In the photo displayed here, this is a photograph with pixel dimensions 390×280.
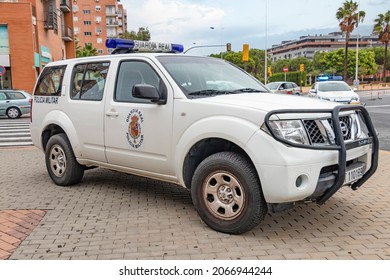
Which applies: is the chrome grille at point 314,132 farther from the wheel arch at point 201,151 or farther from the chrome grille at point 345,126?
the wheel arch at point 201,151

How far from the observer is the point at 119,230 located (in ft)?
14.1

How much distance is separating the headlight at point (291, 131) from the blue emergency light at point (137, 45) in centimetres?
296

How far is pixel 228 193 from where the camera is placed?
406 centimetres

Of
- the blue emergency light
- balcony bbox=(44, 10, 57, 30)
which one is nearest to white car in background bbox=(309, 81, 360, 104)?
the blue emergency light

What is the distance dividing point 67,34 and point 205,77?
4353 centimetres

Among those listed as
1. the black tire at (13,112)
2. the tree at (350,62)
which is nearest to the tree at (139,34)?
the tree at (350,62)

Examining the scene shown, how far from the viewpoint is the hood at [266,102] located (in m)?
3.93

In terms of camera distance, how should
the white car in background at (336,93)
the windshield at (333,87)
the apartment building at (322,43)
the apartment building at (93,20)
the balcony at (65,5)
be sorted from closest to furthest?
the white car in background at (336,93) → the windshield at (333,87) → the balcony at (65,5) → the apartment building at (93,20) → the apartment building at (322,43)

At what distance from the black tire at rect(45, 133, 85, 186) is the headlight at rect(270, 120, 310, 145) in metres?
3.36

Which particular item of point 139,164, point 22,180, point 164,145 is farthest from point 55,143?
point 164,145

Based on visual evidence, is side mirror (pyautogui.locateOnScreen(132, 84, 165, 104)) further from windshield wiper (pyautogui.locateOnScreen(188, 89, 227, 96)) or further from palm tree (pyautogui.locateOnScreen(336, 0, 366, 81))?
palm tree (pyautogui.locateOnScreen(336, 0, 366, 81))

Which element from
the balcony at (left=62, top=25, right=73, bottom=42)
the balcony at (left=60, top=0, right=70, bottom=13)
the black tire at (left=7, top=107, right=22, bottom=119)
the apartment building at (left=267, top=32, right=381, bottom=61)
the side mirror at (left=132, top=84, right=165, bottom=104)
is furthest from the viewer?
the apartment building at (left=267, top=32, right=381, bottom=61)

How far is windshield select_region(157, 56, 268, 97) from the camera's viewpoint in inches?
184

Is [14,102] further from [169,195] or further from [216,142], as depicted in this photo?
[216,142]
